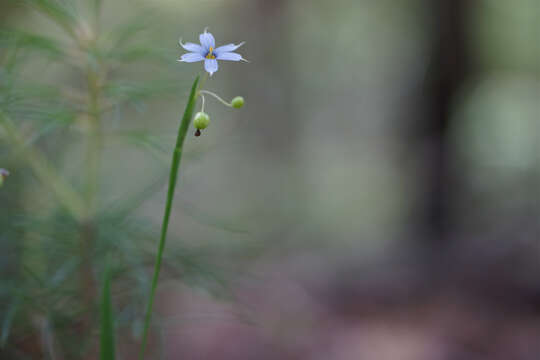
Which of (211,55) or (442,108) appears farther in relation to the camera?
(442,108)

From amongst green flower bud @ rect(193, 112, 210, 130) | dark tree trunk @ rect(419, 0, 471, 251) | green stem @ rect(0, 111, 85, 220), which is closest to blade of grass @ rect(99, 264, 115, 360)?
green flower bud @ rect(193, 112, 210, 130)

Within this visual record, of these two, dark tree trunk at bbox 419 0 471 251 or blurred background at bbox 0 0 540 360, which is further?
dark tree trunk at bbox 419 0 471 251

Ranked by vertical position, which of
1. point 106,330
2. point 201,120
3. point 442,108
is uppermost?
point 442,108

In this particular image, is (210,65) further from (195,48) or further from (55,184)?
(55,184)

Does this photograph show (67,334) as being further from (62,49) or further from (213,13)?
(213,13)

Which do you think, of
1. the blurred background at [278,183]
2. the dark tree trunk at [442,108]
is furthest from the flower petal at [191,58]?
the dark tree trunk at [442,108]

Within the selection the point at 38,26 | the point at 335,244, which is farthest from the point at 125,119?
the point at 335,244

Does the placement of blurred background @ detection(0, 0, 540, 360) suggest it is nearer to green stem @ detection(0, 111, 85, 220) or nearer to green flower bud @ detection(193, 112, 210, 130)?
A: green stem @ detection(0, 111, 85, 220)

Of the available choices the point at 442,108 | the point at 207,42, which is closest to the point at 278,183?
the point at 442,108
